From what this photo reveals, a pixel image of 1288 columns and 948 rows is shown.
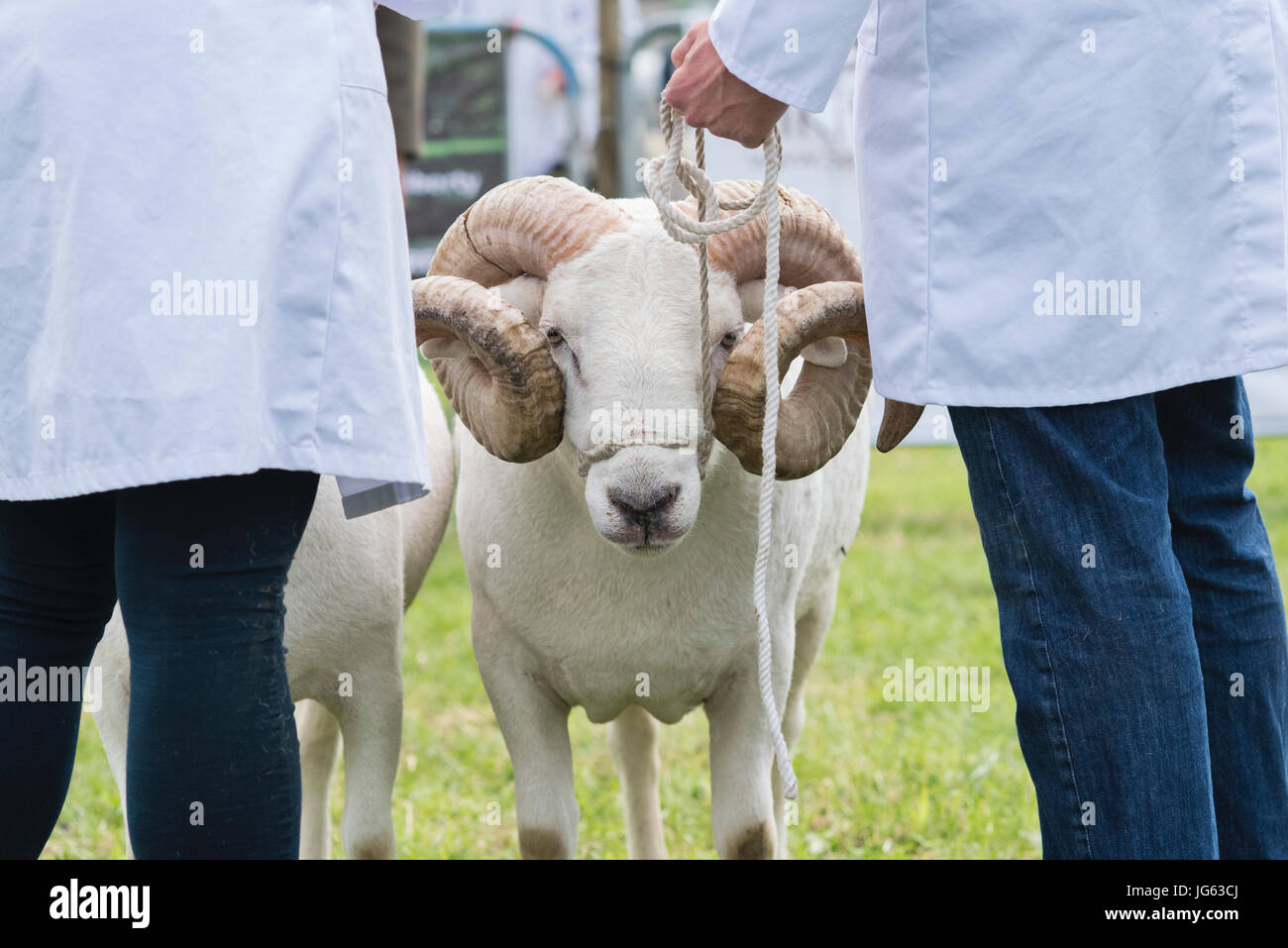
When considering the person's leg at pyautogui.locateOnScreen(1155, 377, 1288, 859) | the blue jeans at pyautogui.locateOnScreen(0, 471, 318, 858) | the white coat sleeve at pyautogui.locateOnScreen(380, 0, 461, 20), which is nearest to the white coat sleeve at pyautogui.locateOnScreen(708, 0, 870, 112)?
the white coat sleeve at pyautogui.locateOnScreen(380, 0, 461, 20)

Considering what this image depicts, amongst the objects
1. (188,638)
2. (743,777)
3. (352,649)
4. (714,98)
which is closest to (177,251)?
(188,638)

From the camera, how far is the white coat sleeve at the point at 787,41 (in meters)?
1.92

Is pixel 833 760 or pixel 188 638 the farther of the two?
pixel 833 760

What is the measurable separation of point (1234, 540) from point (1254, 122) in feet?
2.03

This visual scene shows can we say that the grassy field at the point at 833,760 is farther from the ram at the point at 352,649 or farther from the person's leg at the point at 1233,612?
the person's leg at the point at 1233,612

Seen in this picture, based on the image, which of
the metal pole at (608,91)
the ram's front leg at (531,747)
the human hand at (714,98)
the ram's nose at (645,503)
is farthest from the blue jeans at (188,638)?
the metal pole at (608,91)

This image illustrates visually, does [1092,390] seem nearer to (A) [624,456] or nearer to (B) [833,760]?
(A) [624,456]

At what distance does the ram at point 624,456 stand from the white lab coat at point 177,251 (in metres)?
0.73

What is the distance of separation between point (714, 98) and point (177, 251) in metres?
0.78

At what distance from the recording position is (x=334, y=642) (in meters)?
2.87

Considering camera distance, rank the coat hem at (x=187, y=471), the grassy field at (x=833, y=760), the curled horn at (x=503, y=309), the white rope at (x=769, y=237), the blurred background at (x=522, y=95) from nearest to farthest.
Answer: the coat hem at (x=187, y=471), the white rope at (x=769, y=237), the curled horn at (x=503, y=309), the grassy field at (x=833, y=760), the blurred background at (x=522, y=95)

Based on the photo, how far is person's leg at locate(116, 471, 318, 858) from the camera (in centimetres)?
174

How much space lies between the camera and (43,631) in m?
1.89
